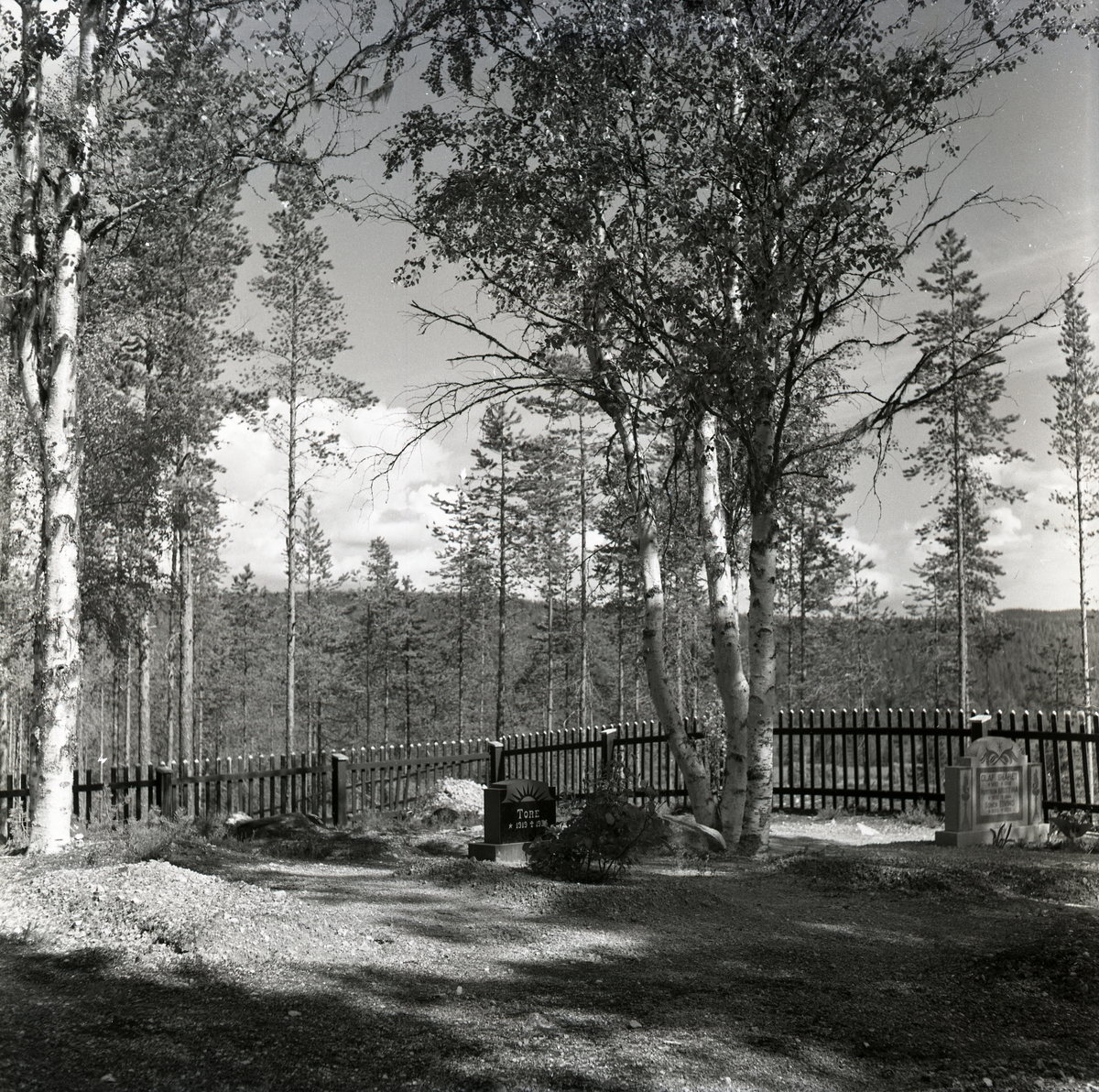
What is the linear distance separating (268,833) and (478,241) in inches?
257

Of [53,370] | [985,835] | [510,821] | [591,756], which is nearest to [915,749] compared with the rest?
[985,835]

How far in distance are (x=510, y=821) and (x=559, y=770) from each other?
7712 mm

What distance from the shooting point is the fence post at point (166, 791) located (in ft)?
42.8

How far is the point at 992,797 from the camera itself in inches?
405

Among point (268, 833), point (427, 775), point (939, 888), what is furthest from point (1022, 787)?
point (427, 775)

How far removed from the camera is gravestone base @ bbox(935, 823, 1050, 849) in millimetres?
9969

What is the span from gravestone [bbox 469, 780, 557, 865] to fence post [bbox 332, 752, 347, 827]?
5547 millimetres

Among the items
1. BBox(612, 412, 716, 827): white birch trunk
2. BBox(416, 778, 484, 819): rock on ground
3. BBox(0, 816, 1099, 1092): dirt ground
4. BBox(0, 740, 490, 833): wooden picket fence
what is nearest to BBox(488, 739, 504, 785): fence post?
BBox(416, 778, 484, 819): rock on ground

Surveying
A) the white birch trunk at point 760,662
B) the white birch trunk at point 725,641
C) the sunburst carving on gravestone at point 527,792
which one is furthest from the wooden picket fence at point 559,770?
the sunburst carving on gravestone at point 527,792

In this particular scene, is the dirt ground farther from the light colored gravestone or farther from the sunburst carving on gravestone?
the light colored gravestone

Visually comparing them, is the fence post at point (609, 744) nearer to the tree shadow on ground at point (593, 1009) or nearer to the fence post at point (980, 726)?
the fence post at point (980, 726)

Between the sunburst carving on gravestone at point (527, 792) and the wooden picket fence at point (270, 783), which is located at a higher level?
the sunburst carving on gravestone at point (527, 792)

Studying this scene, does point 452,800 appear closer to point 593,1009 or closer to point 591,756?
point 591,756

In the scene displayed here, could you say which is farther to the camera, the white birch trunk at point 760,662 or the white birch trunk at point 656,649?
the white birch trunk at point 656,649
